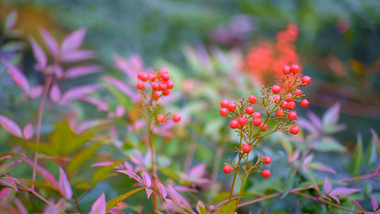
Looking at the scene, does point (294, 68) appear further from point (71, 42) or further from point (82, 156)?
point (71, 42)

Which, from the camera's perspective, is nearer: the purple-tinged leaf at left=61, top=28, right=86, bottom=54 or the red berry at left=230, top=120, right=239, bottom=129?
the red berry at left=230, top=120, right=239, bottom=129

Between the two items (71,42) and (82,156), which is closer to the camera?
(82,156)

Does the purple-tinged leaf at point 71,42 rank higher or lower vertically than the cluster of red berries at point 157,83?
higher

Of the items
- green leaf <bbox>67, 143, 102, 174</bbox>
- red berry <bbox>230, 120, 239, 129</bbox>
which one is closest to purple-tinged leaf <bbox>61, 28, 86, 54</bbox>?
green leaf <bbox>67, 143, 102, 174</bbox>

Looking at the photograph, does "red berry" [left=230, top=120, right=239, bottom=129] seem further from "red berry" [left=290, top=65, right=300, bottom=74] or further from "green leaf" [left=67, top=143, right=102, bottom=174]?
"green leaf" [left=67, top=143, right=102, bottom=174]

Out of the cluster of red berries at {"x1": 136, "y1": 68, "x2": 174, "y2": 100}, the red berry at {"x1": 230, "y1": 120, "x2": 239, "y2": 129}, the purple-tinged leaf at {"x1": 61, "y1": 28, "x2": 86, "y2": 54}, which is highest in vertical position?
the purple-tinged leaf at {"x1": 61, "y1": 28, "x2": 86, "y2": 54}

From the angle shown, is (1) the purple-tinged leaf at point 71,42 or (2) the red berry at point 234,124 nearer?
(2) the red berry at point 234,124

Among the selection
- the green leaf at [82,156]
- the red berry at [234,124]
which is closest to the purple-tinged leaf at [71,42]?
the green leaf at [82,156]

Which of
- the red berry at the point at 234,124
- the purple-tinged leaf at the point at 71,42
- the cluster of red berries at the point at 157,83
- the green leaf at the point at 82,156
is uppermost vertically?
the purple-tinged leaf at the point at 71,42

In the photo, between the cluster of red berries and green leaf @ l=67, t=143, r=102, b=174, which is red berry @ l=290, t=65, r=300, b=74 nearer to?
the cluster of red berries

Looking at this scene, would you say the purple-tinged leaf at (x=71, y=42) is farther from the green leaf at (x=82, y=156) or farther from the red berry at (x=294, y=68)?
the red berry at (x=294, y=68)

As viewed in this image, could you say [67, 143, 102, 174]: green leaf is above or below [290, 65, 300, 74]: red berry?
below

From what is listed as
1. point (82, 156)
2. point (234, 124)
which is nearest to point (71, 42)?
point (82, 156)

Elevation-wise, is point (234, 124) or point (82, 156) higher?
point (234, 124)
